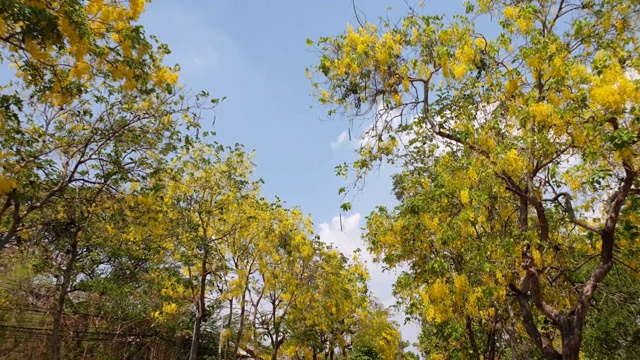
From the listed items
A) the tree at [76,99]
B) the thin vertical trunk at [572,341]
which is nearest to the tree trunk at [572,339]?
the thin vertical trunk at [572,341]

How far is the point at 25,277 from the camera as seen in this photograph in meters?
11.1

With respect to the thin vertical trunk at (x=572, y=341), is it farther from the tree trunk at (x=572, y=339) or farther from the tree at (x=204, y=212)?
the tree at (x=204, y=212)

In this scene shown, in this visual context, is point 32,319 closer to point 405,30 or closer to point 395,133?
point 395,133

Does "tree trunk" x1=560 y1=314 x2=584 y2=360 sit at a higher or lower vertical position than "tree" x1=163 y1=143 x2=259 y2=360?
lower

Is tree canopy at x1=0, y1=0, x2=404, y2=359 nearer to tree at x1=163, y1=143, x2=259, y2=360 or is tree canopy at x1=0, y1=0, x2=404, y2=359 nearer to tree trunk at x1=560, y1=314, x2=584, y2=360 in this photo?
tree at x1=163, y1=143, x2=259, y2=360

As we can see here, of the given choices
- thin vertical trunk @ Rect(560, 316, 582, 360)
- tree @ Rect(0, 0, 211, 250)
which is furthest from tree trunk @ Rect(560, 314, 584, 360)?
tree @ Rect(0, 0, 211, 250)

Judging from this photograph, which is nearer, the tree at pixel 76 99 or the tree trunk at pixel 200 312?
the tree at pixel 76 99

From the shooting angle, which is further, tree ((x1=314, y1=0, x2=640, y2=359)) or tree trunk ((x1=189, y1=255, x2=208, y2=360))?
Result: tree trunk ((x1=189, y1=255, x2=208, y2=360))

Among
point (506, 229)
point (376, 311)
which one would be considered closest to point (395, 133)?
point (506, 229)

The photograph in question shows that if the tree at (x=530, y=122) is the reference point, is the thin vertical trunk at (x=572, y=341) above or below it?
below

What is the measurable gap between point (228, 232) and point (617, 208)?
25.9ft

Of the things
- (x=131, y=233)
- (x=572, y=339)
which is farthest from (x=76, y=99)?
(x=572, y=339)

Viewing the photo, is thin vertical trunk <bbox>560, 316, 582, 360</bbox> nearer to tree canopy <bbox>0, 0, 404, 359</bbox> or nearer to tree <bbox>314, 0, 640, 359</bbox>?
tree <bbox>314, 0, 640, 359</bbox>

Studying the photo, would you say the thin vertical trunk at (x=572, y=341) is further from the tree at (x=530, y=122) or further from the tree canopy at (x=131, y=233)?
the tree canopy at (x=131, y=233)
